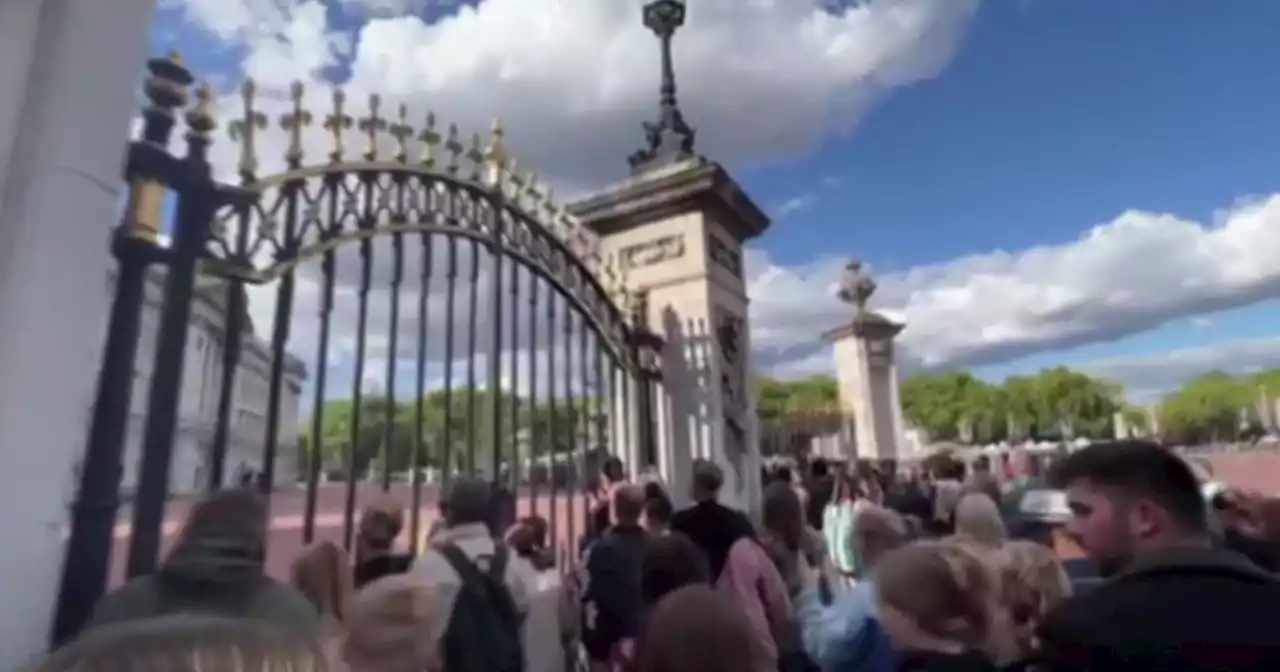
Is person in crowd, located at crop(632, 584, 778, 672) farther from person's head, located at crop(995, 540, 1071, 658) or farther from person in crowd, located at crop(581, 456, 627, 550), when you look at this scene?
person in crowd, located at crop(581, 456, 627, 550)

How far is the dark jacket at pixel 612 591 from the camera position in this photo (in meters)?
3.46

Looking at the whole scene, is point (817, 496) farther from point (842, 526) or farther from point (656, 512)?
point (656, 512)

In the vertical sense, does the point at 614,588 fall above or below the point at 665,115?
below

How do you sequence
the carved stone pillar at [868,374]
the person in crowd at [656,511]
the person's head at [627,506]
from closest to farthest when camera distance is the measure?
the person's head at [627,506] → the person in crowd at [656,511] → the carved stone pillar at [868,374]

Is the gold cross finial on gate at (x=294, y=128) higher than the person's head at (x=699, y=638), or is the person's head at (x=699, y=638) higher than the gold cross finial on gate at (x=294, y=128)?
the gold cross finial on gate at (x=294, y=128)

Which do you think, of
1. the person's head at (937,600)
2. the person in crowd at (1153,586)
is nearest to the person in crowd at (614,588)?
the person's head at (937,600)

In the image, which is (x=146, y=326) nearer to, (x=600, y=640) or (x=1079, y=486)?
(x=600, y=640)

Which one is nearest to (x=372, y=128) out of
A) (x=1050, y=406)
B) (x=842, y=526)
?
(x=842, y=526)

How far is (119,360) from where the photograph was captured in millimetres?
2557

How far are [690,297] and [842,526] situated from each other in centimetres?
190

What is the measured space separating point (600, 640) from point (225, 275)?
6.69 feet

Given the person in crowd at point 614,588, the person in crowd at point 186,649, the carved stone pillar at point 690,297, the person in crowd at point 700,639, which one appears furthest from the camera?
the carved stone pillar at point 690,297

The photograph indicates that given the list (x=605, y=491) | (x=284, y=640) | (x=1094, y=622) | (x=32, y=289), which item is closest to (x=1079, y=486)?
(x=1094, y=622)

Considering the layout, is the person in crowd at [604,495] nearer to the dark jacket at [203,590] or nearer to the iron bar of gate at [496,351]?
the iron bar of gate at [496,351]
